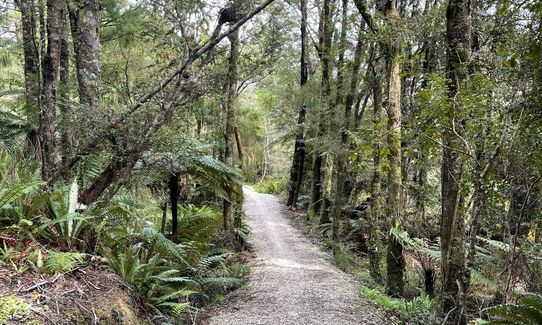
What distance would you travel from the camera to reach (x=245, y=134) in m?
28.3

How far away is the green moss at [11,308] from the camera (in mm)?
2846

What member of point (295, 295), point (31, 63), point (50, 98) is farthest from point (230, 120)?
point (50, 98)

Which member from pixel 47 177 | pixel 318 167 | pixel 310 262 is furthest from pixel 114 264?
pixel 318 167

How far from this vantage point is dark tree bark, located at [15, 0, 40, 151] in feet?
17.9

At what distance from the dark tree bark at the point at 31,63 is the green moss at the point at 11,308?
11.0ft

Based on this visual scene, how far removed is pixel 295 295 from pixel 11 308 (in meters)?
4.28

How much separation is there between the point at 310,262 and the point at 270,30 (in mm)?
7580

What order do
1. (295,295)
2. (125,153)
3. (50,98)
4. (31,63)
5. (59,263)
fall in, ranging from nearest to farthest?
(59,263)
(50,98)
(125,153)
(295,295)
(31,63)

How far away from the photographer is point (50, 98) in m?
5.18

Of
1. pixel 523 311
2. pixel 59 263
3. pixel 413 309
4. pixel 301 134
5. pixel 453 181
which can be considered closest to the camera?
pixel 59 263

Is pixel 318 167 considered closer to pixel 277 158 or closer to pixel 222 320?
pixel 222 320

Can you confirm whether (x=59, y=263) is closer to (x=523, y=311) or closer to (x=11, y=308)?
(x=11, y=308)

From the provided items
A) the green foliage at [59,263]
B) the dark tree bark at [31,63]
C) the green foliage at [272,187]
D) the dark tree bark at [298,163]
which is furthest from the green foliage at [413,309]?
the green foliage at [272,187]

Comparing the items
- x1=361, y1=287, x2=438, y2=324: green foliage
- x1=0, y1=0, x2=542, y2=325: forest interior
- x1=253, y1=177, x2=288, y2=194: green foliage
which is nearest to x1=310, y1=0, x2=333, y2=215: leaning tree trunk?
x1=0, y1=0, x2=542, y2=325: forest interior
